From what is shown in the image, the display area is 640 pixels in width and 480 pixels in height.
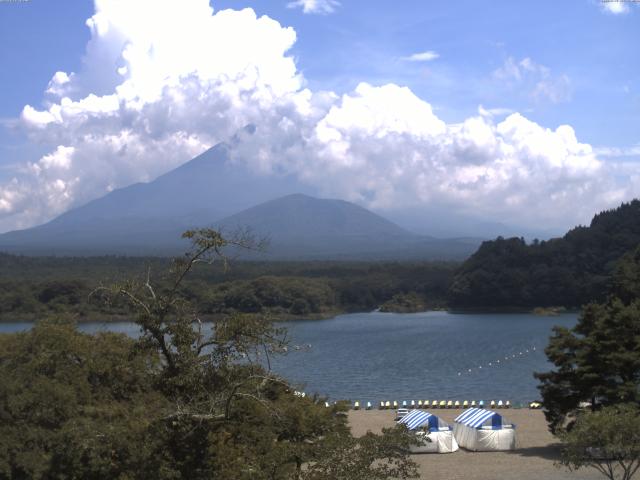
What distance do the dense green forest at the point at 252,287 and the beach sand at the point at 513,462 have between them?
2304cm

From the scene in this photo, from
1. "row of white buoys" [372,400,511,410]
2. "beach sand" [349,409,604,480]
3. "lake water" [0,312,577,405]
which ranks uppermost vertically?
"beach sand" [349,409,604,480]

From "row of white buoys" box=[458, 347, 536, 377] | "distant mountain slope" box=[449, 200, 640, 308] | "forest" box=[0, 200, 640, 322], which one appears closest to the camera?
"row of white buoys" box=[458, 347, 536, 377]

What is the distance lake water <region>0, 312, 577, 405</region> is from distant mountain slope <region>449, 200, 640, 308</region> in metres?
4.58

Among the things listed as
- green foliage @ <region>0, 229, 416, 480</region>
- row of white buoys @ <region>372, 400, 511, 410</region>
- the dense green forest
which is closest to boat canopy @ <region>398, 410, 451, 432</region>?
row of white buoys @ <region>372, 400, 511, 410</region>

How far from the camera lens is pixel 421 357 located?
37844mm

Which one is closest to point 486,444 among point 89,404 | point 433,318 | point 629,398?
point 629,398

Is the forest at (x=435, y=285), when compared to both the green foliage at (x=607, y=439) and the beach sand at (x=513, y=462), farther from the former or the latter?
the green foliage at (x=607, y=439)

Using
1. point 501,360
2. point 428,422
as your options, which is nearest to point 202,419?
point 428,422

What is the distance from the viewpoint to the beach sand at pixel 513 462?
45.7 feet

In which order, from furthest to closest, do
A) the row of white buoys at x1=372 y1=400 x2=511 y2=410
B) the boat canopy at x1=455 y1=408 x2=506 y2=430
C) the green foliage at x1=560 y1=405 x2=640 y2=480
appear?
the row of white buoys at x1=372 y1=400 x2=511 y2=410 → the boat canopy at x1=455 y1=408 x2=506 y2=430 → the green foliage at x1=560 y1=405 x2=640 y2=480

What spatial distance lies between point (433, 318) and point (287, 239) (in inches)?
4989

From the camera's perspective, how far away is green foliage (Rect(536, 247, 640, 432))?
49.0ft

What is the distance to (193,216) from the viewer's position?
19288 centimetres

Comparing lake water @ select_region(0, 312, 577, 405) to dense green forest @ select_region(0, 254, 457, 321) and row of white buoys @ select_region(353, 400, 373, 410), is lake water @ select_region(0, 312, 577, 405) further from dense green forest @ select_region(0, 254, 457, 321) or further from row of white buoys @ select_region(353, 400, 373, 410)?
dense green forest @ select_region(0, 254, 457, 321)
